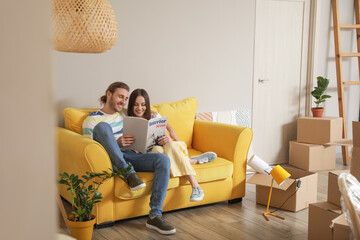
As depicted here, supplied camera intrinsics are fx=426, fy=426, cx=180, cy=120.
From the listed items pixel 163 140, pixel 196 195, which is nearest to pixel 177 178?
pixel 196 195

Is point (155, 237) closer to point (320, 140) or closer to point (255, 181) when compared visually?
point (255, 181)

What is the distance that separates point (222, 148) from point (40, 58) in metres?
3.39

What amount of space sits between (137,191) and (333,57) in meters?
3.41

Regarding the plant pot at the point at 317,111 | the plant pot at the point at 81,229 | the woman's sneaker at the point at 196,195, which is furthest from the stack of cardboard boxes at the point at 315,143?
the plant pot at the point at 81,229

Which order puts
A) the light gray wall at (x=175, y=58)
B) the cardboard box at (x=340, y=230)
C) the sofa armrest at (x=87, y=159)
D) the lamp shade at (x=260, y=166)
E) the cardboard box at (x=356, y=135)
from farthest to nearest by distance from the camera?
the light gray wall at (x=175, y=58)
the lamp shade at (x=260, y=166)
the sofa armrest at (x=87, y=159)
the cardboard box at (x=356, y=135)
the cardboard box at (x=340, y=230)

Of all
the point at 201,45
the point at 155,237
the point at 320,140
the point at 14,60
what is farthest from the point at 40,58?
the point at 320,140

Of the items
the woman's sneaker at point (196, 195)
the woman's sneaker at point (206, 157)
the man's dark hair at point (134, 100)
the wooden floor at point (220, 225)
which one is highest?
the man's dark hair at point (134, 100)

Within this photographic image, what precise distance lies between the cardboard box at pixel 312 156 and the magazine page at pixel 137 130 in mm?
2216

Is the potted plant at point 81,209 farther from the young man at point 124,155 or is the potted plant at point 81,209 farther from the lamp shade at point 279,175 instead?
the lamp shade at point 279,175

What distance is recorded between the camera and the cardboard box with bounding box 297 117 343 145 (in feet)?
15.1

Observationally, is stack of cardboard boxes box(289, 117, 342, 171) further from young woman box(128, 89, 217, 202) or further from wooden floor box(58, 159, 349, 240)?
young woman box(128, 89, 217, 202)

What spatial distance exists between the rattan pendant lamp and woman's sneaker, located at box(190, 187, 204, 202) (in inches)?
55.6

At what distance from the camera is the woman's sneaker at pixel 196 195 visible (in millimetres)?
3090

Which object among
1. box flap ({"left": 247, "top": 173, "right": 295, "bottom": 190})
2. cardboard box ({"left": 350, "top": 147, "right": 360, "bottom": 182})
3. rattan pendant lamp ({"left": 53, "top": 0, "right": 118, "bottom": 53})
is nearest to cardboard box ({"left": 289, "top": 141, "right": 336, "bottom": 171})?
box flap ({"left": 247, "top": 173, "right": 295, "bottom": 190})
